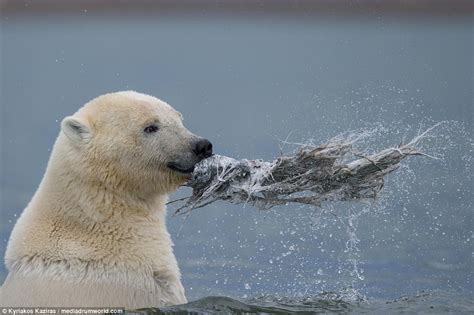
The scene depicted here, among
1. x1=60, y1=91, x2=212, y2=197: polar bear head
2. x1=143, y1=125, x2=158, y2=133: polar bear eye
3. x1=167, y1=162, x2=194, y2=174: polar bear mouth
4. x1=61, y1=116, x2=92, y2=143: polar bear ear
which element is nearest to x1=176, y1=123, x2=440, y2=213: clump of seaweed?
x1=167, y1=162, x2=194, y2=174: polar bear mouth

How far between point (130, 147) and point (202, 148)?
17.7 inches

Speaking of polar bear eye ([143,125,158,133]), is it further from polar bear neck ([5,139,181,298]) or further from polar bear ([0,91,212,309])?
polar bear neck ([5,139,181,298])

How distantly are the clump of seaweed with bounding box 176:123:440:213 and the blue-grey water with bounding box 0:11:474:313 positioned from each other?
0.84ft

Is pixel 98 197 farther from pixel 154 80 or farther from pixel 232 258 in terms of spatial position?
pixel 154 80

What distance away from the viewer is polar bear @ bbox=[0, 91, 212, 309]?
6.38 meters

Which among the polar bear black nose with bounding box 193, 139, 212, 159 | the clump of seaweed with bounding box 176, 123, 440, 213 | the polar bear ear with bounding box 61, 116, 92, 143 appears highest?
the polar bear ear with bounding box 61, 116, 92, 143

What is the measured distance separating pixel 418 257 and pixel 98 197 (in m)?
4.85

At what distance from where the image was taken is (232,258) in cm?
1045

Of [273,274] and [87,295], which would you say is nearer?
[87,295]

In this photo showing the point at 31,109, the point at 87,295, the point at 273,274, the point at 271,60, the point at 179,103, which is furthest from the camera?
the point at 271,60

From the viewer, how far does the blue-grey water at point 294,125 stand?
9.51 meters

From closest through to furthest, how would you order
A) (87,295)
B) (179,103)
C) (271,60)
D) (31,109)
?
(87,295), (179,103), (31,109), (271,60)

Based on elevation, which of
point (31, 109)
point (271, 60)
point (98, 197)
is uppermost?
point (271, 60)

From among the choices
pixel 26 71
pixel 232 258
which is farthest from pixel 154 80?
pixel 232 258
